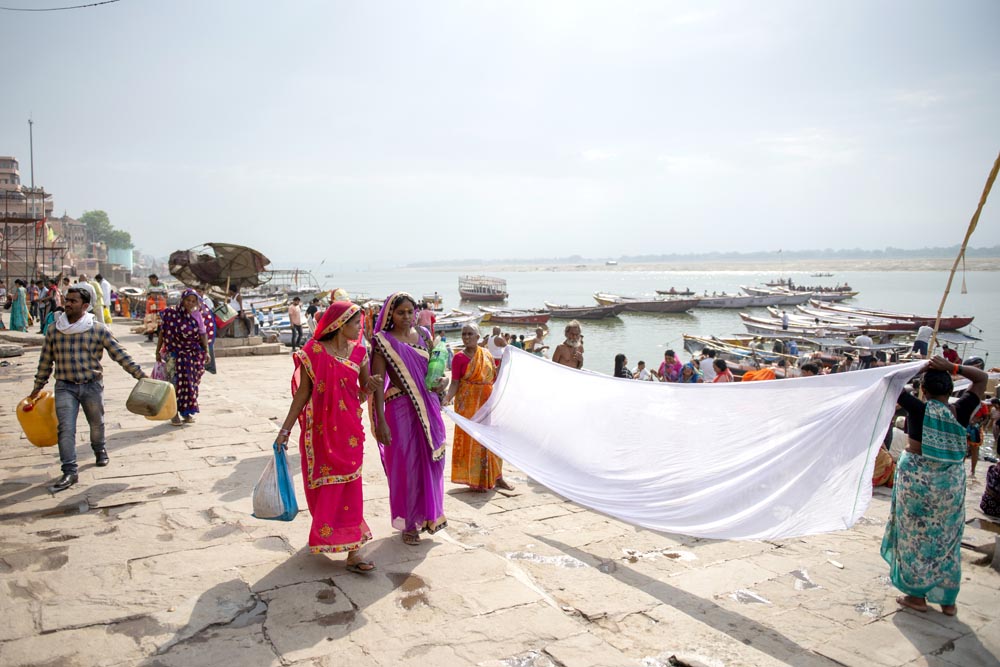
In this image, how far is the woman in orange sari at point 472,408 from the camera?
5.40m

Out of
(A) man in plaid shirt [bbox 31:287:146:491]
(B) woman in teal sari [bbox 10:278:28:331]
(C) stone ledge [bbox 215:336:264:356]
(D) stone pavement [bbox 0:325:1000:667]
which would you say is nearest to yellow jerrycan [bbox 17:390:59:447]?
(A) man in plaid shirt [bbox 31:287:146:491]

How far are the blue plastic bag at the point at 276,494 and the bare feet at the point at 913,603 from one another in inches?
135

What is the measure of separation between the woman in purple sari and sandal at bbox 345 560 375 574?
476 millimetres

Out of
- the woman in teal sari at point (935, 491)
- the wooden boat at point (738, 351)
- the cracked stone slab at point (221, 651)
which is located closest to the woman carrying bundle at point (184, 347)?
the cracked stone slab at point (221, 651)

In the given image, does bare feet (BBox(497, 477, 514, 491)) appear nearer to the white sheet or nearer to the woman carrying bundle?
the white sheet

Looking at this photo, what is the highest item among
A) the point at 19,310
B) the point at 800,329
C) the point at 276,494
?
the point at 19,310

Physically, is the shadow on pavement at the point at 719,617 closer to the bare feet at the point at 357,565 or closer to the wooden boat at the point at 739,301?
the bare feet at the point at 357,565

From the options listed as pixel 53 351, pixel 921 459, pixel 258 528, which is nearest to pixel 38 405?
pixel 53 351

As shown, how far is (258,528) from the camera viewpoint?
14.0ft

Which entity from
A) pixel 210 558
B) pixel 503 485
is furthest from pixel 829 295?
pixel 210 558

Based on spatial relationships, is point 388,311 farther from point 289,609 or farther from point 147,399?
point 147,399

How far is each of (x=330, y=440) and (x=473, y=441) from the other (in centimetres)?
195

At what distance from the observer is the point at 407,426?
4.04m

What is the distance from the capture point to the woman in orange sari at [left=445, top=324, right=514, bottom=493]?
17.7 ft
